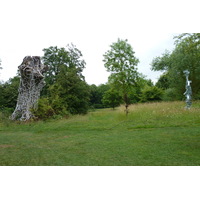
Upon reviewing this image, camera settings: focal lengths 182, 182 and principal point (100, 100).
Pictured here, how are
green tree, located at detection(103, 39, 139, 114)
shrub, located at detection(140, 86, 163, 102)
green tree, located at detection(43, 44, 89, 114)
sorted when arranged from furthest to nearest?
shrub, located at detection(140, 86, 163, 102)
green tree, located at detection(43, 44, 89, 114)
green tree, located at detection(103, 39, 139, 114)

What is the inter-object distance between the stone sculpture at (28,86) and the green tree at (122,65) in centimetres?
558

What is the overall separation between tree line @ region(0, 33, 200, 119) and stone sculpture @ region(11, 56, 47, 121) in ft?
2.20

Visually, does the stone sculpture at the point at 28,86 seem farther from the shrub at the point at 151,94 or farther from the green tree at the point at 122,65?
the shrub at the point at 151,94

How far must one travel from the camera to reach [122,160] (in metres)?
4.23

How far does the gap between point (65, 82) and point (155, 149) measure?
14773 millimetres

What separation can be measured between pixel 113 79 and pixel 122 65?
1.17 meters

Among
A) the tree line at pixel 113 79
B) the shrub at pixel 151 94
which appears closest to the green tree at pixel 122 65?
the tree line at pixel 113 79

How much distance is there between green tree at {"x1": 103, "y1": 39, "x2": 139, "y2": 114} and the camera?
1275 cm

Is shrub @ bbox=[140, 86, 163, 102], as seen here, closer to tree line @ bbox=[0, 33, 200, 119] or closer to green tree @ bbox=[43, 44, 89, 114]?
tree line @ bbox=[0, 33, 200, 119]

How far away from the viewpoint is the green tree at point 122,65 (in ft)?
41.8

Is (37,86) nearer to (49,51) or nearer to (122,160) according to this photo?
(122,160)

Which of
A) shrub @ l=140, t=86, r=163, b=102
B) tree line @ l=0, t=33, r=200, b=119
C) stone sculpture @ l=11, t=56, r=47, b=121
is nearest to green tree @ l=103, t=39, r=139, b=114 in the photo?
tree line @ l=0, t=33, r=200, b=119

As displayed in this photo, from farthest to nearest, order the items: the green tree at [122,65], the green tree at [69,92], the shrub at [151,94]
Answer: the shrub at [151,94] < the green tree at [69,92] < the green tree at [122,65]
